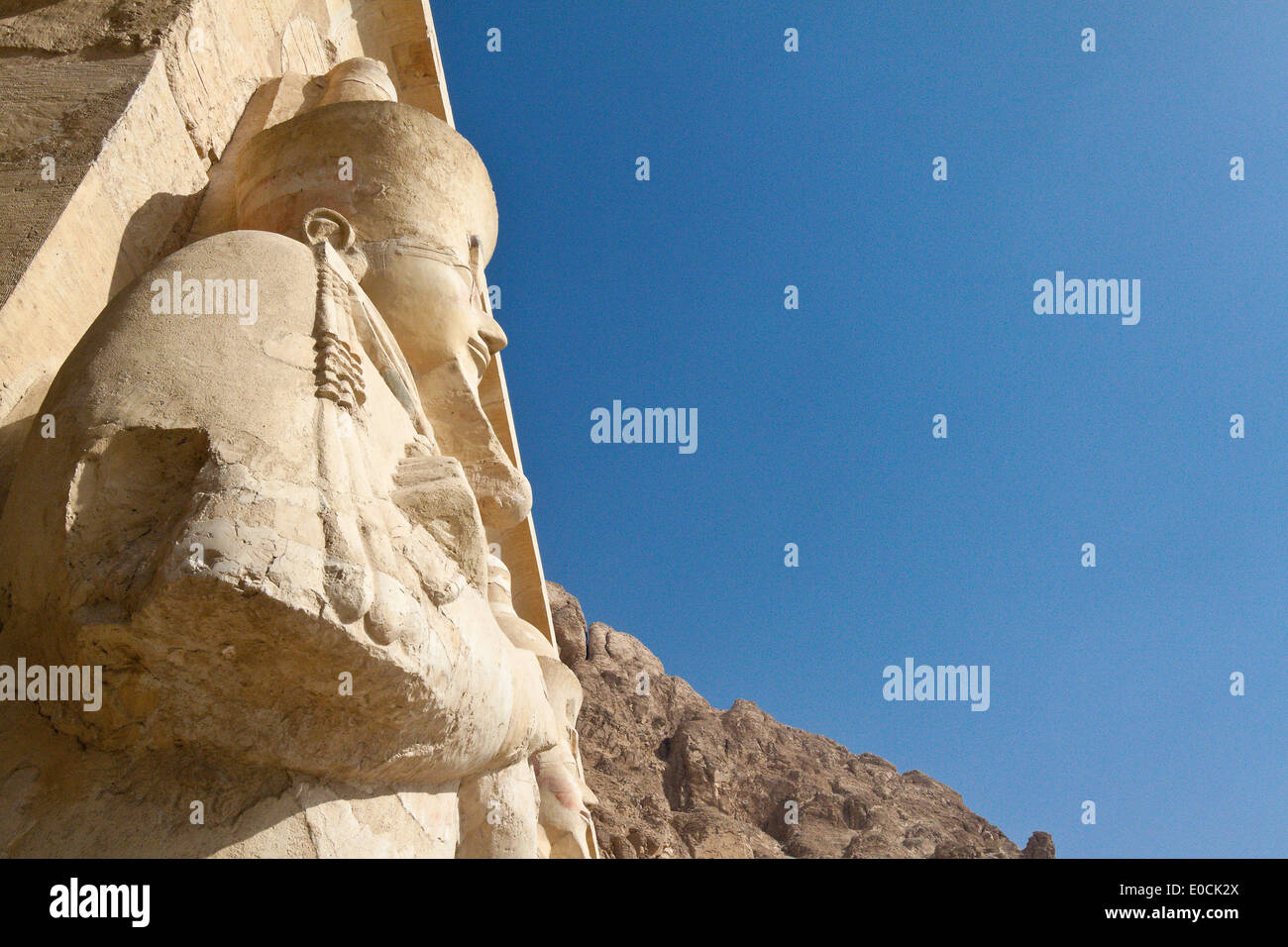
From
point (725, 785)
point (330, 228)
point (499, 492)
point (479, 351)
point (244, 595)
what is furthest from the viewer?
point (725, 785)

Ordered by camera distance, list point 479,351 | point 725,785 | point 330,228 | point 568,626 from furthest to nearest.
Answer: point 568,626 < point 725,785 < point 479,351 < point 330,228

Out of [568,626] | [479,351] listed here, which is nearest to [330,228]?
[479,351]

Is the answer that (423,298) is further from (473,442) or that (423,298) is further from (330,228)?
(473,442)

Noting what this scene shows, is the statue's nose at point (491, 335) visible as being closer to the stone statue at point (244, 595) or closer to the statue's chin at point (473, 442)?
the statue's chin at point (473, 442)

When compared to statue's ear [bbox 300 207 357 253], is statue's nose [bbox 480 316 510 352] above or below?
below

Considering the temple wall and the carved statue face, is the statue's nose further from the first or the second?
the temple wall

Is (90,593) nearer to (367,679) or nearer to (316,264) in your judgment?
A: (367,679)

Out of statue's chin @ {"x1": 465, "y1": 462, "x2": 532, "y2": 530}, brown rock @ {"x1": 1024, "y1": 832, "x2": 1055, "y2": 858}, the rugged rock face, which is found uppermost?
statue's chin @ {"x1": 465, "y1": 462, "x2": 532, "y2": 530}

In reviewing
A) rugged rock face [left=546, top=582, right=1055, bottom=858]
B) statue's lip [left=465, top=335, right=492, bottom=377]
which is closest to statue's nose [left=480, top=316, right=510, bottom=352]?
statue's lip [left=465, top=335, right=492, bottom=377]
